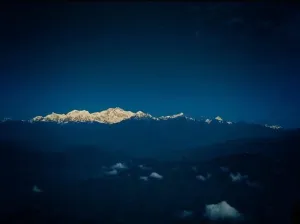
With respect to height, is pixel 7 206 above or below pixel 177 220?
above


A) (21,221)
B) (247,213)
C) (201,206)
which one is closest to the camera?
(21,221)

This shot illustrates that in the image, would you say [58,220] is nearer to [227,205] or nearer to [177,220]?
[177,220]

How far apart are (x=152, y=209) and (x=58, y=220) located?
218ft

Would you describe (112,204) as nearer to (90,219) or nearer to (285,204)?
(90,219)

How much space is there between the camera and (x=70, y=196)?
7500 inches

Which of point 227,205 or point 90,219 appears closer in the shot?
point 90,219

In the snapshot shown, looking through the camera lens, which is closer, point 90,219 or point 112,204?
point 90,219

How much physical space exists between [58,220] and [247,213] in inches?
4599

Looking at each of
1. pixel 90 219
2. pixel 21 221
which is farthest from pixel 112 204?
pixel 21 221

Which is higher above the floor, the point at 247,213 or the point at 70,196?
the point at 70,196

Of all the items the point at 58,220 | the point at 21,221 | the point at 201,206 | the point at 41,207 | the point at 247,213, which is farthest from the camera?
the point at 201,206

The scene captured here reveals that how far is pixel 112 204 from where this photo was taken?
188875 millimetres

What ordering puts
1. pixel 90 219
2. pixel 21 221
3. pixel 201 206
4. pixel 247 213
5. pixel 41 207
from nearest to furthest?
pixel 21 221 → pixel 90 219 → pixel 41 207 → pixel 247 213 → pixel 201 206

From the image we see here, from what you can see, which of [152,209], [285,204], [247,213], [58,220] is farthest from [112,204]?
[285,204]
